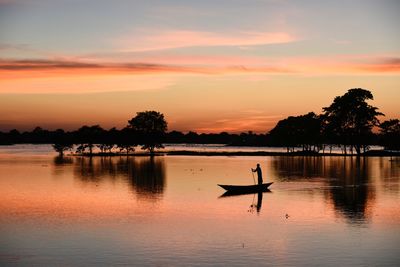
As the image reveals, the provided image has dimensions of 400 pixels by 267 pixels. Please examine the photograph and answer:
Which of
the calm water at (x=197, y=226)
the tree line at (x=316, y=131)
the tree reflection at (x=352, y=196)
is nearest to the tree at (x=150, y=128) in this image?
the tree line at (x=316, y=131)

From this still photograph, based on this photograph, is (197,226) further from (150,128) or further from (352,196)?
(150,128)

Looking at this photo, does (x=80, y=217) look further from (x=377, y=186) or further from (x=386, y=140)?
(x=386, y=140)

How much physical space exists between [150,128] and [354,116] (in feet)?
200

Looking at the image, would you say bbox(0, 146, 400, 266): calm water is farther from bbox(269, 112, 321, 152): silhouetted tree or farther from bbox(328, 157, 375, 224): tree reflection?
bbox(269, 112, 321, 152): silhouetted tree

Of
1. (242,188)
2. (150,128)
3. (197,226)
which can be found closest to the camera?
(197,226)

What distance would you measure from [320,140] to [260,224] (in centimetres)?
15057

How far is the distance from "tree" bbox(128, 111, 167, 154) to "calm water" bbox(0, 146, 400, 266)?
109m

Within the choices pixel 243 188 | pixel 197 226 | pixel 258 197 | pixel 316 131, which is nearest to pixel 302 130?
pixel 316 131

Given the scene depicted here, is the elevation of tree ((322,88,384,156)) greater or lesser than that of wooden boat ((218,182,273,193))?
greater

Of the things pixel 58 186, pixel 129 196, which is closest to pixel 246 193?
pixel 129 196

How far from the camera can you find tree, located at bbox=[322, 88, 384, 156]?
462 ft

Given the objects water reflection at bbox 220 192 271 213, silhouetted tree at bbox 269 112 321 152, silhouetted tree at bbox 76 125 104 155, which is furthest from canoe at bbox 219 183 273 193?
silhouetted tree at bbox 76 125 104 155

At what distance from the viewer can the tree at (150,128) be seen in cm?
16662

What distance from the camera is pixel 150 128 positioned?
560ft
